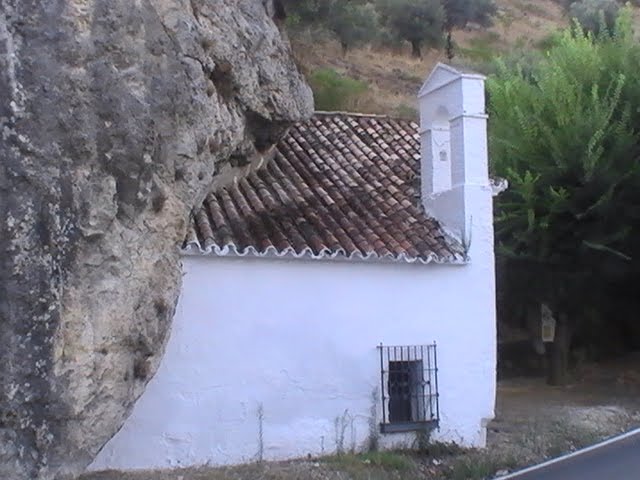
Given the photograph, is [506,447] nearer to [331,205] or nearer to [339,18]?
[331,205]

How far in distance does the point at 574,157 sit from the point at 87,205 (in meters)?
9.79

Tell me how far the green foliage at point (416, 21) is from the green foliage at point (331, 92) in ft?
33.5

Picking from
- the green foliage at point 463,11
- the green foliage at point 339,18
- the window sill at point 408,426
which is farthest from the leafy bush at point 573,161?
the green foliage at point 463,11

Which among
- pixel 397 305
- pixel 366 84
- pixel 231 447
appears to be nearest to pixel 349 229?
pixel 397 305

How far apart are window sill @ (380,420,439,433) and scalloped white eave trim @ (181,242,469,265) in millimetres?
1840

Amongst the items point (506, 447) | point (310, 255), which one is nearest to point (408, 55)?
point (506, 447)

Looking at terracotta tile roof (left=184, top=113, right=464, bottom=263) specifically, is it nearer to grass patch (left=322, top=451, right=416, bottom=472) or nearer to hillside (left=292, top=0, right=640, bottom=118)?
grass patch (left=322, top=451, right=416, bottom=472)

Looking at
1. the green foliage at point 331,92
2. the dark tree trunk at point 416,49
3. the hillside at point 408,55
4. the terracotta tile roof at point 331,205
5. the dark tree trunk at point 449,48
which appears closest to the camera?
the terracotta tile roof at point 331,205

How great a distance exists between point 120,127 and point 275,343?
11.4 ft

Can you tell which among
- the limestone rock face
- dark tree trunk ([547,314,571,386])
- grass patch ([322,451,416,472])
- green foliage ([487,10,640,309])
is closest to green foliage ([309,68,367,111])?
green foliage ([487,10,640,309])

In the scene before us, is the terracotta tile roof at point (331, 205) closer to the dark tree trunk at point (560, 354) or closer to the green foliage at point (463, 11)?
the dark tree trunk at point (560, 354)

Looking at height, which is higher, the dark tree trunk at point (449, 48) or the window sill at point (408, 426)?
the dark tree trunk at point (449, 48)

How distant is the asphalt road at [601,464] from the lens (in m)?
3.01

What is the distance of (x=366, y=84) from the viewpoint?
1044 inches
